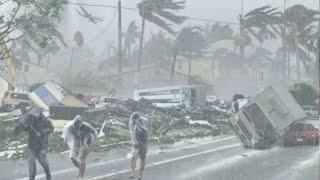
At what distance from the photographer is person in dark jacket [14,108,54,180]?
476 inches

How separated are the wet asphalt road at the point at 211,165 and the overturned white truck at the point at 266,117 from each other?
64 cm

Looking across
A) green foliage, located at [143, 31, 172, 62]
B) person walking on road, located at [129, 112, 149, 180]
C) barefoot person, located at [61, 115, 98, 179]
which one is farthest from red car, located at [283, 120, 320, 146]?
green foliage, located at [143, 31, 172, 62]

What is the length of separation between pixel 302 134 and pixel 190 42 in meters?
56.9

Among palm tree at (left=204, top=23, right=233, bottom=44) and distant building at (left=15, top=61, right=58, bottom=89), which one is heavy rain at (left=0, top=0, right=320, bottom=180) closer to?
distant building at (left=15, top=61, right=58, bottom=89)

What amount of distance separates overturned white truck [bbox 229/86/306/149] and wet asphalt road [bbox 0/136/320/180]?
641 millimetres

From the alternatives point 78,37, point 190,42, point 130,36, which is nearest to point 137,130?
point 190,42

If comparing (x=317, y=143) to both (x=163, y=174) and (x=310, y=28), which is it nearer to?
(x=163, y=174)

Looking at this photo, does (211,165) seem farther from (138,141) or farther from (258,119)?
(258,119)

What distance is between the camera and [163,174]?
15.5m

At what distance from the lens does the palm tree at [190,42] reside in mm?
81750

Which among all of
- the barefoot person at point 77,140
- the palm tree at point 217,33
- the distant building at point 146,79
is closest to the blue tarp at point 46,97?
the barefoot person at point 77,140

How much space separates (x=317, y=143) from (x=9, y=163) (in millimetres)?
15643

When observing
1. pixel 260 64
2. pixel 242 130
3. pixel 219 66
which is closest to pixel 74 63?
pixel 219 66

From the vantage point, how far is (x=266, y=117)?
25922mm
